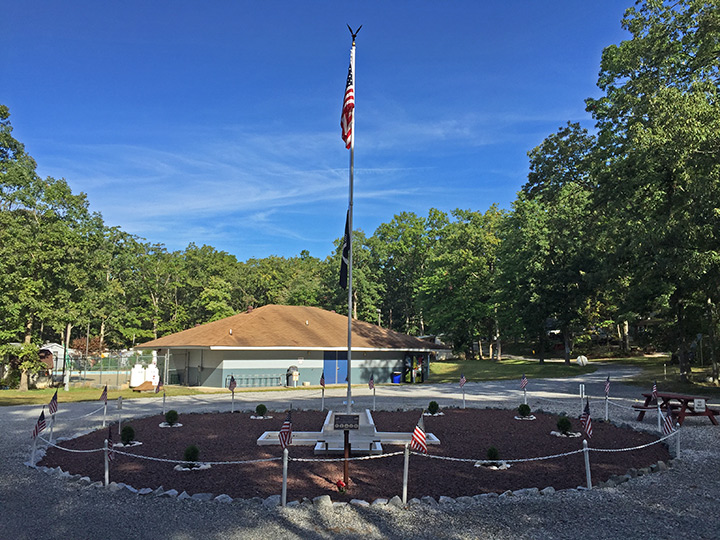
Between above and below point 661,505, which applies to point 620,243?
above

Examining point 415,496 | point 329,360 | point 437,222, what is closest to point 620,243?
point 329,360

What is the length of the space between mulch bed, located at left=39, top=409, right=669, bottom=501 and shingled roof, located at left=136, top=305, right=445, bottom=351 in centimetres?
1717

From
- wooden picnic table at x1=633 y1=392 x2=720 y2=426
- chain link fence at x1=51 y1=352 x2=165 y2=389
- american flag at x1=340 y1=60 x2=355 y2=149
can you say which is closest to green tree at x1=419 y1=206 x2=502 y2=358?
chain link fence at x1=51 y1=352 x2=165 y2=389

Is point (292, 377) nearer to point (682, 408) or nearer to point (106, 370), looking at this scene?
point (106, 370)

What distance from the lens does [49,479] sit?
9773 millimetres

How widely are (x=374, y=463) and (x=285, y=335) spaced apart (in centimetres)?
2616

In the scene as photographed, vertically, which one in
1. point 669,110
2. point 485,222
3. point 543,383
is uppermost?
point 485,222

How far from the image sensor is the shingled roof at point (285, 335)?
34.1 metres

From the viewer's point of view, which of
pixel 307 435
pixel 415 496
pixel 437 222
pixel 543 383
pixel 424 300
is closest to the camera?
pixel 415 496

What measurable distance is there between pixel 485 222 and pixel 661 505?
193ft

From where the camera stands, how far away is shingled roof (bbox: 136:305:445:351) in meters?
34.1

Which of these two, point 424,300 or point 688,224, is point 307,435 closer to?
point 688,224

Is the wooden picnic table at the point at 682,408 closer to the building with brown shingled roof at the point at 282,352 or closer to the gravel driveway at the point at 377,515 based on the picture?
the gravel driveway at the point at 377,515

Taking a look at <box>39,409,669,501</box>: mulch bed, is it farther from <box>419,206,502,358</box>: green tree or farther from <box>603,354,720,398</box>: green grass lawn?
<box>419,206,502,358</box>: green tree
